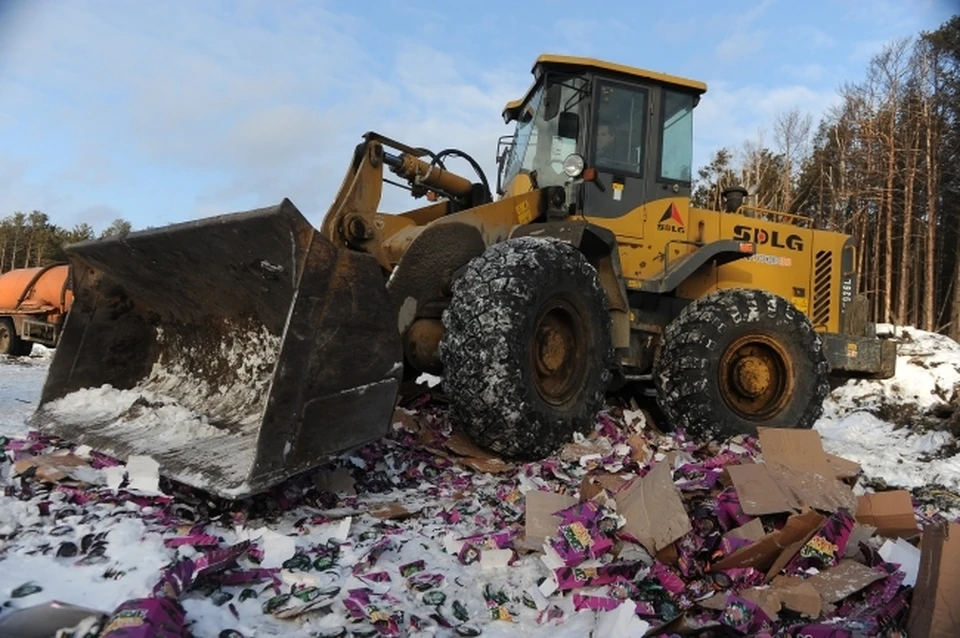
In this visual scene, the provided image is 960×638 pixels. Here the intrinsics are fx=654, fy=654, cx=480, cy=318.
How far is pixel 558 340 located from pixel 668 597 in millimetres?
2109

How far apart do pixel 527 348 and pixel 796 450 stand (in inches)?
62.0

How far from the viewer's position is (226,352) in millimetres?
3791

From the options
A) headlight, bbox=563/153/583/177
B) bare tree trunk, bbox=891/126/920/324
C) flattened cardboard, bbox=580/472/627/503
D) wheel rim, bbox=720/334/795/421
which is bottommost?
flattened cardboard, bbox=580/472/627/503

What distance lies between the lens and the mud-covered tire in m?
3.68

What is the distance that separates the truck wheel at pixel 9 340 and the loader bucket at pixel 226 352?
36.1 ft

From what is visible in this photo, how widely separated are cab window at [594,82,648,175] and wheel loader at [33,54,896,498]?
0.8 inches

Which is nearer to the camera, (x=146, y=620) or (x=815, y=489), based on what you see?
A: (x=146, y=620)

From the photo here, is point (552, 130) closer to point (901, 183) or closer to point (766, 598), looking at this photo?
point (766, 598)

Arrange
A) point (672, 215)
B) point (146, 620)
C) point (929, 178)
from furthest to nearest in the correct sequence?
point (929, 178), point (672, 215), point (146, 620)

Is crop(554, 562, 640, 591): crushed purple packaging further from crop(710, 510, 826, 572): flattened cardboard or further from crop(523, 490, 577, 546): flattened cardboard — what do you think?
crop(710, 510, 826, 572): flattened cardboard

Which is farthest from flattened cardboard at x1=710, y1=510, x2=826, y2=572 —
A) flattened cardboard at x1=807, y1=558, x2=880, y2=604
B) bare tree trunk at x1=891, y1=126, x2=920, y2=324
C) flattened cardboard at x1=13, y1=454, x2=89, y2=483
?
bare tree trunk at x1=891, y1=126, x2=920, y2=324

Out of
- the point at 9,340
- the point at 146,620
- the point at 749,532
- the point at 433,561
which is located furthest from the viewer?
the point at 9,340

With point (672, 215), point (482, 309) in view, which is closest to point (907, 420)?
point (672, 215)

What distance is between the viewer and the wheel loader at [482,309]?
9.96ft
